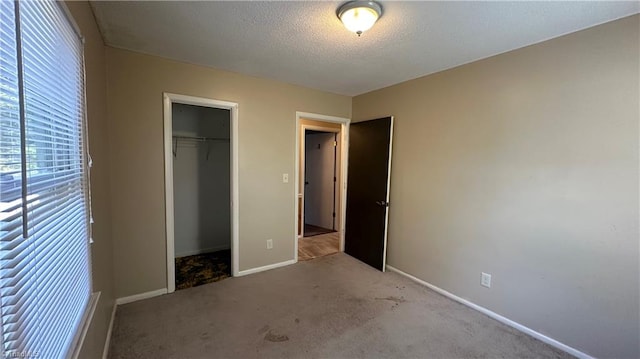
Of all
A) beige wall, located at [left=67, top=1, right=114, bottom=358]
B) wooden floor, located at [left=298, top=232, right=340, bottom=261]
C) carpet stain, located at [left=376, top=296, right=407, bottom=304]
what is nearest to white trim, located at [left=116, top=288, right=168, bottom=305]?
beige wall, located at [left=67, top=1, right=114, bottom=358]

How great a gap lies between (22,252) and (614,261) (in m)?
3.07

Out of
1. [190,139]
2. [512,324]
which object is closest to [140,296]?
[190,139]

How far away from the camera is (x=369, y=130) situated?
11.5 feet

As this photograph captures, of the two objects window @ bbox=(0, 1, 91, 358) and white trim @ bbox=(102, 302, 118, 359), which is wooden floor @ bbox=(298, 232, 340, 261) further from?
window @ bbox=(0, 1, 91, 358)

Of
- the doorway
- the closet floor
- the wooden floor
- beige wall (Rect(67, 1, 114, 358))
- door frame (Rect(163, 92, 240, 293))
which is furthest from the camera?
the doorway

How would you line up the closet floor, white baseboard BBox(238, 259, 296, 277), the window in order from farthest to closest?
1. white baseboard BBox(238, 259, 296, 277)
2. the closet floor
3. the window

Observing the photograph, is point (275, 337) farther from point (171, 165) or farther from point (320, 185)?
point (320, 185)

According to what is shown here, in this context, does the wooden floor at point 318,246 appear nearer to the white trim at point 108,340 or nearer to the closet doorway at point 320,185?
the closet doorway at point 320,185

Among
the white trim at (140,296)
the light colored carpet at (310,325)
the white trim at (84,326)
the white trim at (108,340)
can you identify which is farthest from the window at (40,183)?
the white trim at (140,296)

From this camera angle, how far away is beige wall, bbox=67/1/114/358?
155 cm

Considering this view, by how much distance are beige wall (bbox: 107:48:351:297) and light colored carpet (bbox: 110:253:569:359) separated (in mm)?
426

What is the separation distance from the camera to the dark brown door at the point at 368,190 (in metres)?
3.32

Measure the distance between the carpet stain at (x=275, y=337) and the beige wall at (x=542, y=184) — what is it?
174cm

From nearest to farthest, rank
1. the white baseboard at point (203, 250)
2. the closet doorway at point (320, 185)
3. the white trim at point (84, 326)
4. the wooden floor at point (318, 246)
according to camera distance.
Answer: the white trim at point (84, 326)
the white baseboard at point (203, 250)
the wooden floor at point (318, 246)
the closet doorway at point (320, 185)
